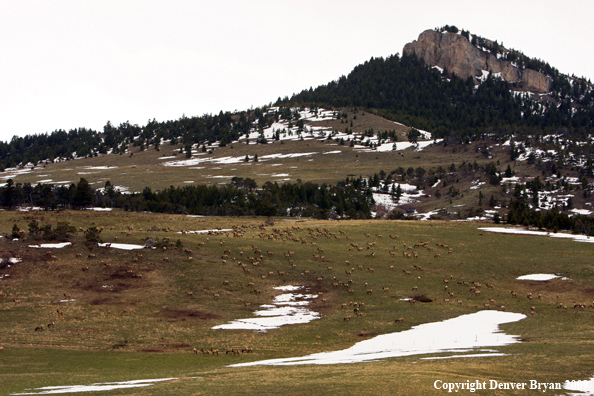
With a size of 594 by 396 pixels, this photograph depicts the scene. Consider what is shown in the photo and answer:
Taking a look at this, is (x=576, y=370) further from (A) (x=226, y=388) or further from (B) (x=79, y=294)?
(B) (x=79, y=294)

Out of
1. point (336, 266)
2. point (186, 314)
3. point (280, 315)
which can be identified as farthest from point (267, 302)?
point (336, 266)

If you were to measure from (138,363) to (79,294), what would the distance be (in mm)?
18313

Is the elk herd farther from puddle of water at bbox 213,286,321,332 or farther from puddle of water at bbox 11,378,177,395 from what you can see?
puddle of water at bbox 11,378,177,395

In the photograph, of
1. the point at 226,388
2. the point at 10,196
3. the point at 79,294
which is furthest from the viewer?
the point at 10,196

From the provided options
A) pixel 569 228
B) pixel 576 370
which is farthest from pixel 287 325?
pixel 569 228

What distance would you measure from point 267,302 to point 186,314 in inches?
318

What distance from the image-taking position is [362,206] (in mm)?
137250

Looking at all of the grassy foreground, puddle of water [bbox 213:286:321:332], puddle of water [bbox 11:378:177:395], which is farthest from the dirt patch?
puddle of water [bbox 11:378:177:395]

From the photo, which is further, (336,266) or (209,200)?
(209,200)

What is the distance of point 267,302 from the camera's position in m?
45.8

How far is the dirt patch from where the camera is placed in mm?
40562

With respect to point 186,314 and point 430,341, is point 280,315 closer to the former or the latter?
point 186,314

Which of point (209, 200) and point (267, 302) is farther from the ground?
point (209, 200)

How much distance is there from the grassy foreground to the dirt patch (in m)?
0.25
